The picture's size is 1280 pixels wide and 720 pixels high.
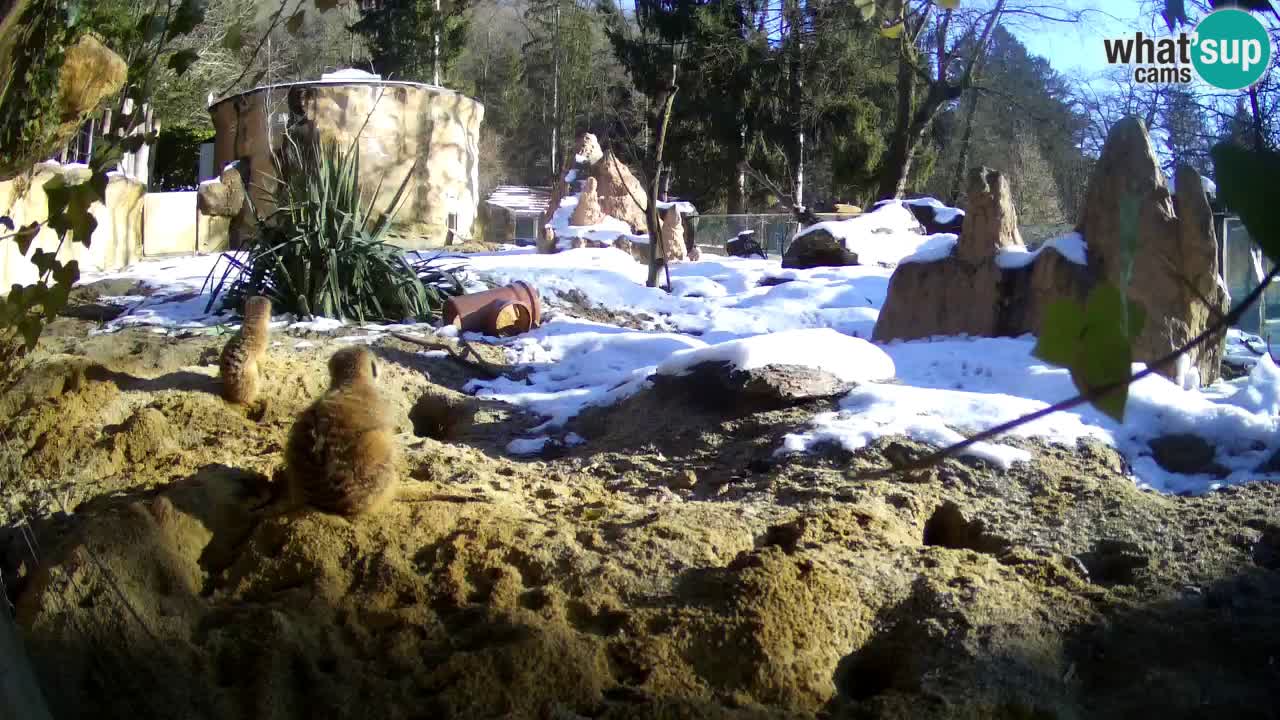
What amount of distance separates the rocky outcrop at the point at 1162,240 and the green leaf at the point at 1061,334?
631cm

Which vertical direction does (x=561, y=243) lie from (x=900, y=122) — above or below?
below

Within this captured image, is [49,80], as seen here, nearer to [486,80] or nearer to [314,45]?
[314,45]

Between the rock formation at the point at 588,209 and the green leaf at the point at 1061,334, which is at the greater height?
the rock formation at the point at 588,209

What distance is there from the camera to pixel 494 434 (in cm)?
544

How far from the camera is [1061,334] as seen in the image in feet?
2.38

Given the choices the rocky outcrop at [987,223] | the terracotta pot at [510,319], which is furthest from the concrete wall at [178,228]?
the rocky outcrop at [987,223]

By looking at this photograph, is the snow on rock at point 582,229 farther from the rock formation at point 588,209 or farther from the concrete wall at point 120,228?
the concrete wall at point 120,228

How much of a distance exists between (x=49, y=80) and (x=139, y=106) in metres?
0.22

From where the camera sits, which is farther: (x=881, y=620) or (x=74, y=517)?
(x=74, y=517)

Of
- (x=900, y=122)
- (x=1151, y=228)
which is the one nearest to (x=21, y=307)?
(x=1151, y=228)

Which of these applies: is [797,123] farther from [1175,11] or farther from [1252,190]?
[1252,190]

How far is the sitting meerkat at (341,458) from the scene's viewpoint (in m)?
2.98

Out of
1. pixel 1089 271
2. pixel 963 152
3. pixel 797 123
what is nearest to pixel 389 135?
pixel 1089 271

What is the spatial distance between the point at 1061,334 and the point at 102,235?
556 inches
